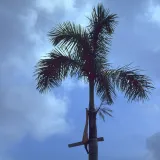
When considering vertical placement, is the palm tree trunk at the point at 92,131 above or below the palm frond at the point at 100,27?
below

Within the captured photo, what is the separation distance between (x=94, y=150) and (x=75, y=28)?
4.87 metres

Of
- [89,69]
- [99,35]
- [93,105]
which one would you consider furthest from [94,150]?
[99,35]

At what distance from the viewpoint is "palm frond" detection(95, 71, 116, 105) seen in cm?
1889

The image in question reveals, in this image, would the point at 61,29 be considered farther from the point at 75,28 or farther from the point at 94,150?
the point at 94,150

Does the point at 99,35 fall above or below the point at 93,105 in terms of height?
above

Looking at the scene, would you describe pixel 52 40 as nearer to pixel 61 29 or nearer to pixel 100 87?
pixel 61 29

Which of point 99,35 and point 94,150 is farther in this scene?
point 99,35

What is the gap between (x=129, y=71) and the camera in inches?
757

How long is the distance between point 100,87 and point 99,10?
3.10 metres

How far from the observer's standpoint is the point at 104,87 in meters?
19.0

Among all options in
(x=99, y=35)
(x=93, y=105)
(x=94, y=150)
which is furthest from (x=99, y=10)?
(x=94, y=150)

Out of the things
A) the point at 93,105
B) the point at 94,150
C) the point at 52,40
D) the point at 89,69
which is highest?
the point at 52,40

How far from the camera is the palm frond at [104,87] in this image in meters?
18.9

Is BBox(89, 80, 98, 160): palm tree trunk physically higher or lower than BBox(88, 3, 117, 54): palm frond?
lower
